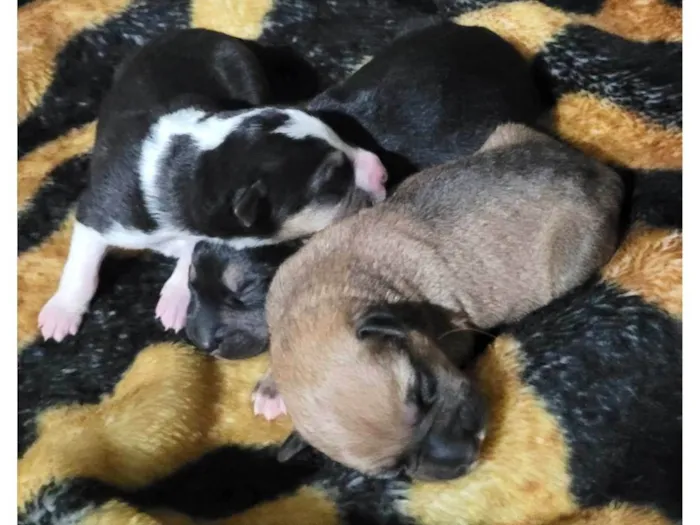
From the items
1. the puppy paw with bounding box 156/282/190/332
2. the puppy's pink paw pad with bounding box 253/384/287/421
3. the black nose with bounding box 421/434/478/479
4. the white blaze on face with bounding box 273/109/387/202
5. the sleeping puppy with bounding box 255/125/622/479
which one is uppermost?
the white blaze on face with bounding box 273/109/387/202

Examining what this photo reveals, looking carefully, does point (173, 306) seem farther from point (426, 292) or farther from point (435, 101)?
point (435, 101)

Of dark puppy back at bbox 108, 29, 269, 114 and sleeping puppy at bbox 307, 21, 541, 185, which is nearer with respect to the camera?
sleeping puppy at bbox 307, 21, 541, 185

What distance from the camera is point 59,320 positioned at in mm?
2898

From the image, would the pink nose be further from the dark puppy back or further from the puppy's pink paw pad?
the puppy's pink paw pad

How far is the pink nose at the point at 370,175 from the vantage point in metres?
2.75

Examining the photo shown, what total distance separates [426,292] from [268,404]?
0.60 meters

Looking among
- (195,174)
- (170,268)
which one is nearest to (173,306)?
(170,268)

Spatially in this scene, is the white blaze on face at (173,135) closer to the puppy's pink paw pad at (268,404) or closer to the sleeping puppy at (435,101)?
the sleeping puppy at (435,101)

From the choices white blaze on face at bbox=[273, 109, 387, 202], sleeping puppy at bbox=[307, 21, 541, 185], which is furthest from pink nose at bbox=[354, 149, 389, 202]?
sleeping puppy at bbox=[307, 21, 541, 185]

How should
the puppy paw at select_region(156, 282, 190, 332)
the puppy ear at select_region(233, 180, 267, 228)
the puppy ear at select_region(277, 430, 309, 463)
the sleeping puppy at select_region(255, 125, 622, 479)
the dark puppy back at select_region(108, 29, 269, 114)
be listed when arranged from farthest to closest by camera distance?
the dark puppy back at select_region(108, 29, 269, 114)
the puppy paw at select_region(156, 282, 190, 332)
the puppy ear at select_region(233, 180, 267, 228)
the puppy ear at select_region(277, 430, 309, 463)
the sleeping puppy at select_region(255, 125, 622, 479)

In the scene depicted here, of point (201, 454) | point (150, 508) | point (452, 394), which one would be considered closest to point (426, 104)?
point (452, 394)

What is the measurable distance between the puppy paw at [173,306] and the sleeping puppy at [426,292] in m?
0.42

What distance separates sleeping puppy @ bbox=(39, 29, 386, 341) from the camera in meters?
2.67

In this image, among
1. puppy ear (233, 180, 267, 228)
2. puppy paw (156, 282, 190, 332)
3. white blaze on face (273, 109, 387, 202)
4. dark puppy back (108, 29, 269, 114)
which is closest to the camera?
puppy ear (233, 180, 267, 228)
